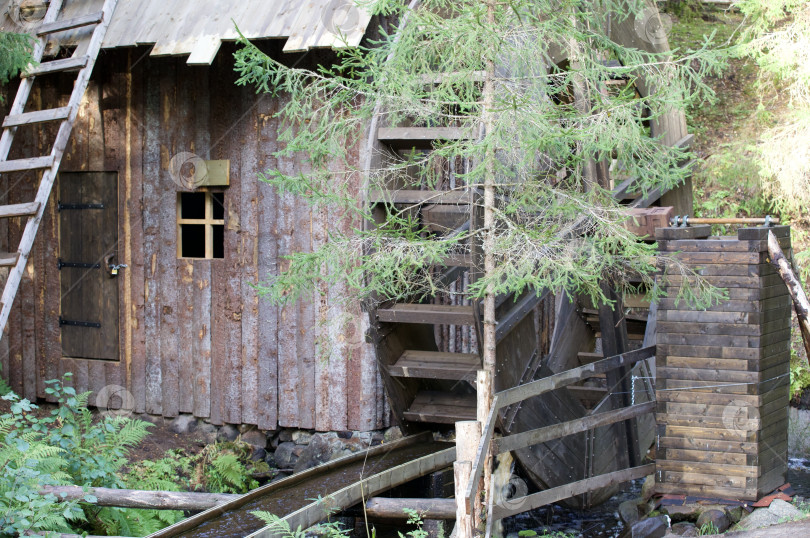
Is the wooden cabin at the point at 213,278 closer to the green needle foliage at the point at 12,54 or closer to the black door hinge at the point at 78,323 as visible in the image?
the black door hinge at the point at 78,323

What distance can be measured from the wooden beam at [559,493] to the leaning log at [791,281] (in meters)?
1.56

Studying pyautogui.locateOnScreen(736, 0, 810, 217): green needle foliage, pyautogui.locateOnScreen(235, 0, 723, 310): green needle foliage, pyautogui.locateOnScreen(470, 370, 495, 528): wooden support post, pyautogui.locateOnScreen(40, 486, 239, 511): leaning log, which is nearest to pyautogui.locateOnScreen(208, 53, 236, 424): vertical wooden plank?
pyautogui.locateOnScreen(235, 0, 723, 310): green needle foliage

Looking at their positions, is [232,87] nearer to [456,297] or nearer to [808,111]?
[456,297]

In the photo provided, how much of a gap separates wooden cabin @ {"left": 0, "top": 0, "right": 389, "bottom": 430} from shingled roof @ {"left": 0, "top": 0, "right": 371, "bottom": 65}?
0.07ft

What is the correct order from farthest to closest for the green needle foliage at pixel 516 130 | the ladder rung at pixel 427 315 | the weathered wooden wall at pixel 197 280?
the weathered wooden wall at pixel 197 280 → the ladder rung at pixel 427 315 → the green needle foliage at pixel 516 130

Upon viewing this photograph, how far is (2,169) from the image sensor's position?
668 centimetres

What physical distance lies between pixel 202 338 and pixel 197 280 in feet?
1.83

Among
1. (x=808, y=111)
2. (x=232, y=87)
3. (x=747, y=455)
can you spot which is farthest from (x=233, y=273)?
(x=808, y=111)

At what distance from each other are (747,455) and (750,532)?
0.69 metres

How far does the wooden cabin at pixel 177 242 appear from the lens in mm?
7285

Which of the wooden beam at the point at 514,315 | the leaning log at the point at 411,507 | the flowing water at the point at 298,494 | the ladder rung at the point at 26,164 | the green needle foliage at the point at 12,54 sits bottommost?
the flowing water at the point at 298,494

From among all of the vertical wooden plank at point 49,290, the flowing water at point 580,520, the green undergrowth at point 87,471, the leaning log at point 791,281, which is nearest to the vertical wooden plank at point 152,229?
the green undergrowth at point 87,471

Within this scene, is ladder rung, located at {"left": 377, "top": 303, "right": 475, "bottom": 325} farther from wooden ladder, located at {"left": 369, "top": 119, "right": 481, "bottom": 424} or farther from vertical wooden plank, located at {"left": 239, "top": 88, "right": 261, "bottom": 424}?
vertical wooden plank, located at {"left": 239, "top": 88, "right": 261, "bottom": 424}

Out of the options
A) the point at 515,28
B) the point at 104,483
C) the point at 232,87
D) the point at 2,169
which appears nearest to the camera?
the point at 515,28
